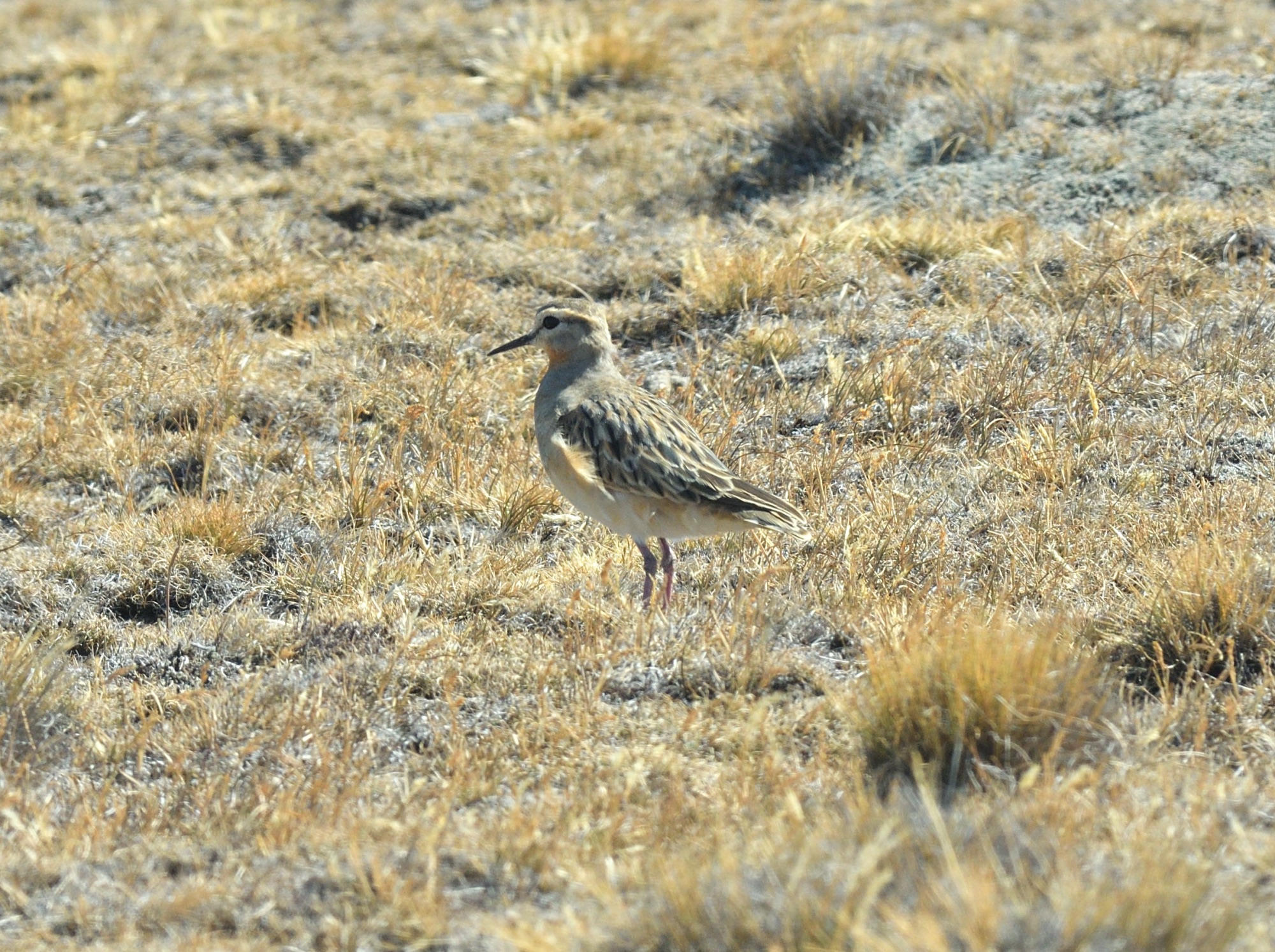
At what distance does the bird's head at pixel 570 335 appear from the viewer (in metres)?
7.07

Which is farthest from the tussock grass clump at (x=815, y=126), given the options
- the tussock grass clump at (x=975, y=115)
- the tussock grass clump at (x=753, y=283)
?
the tussock grass clump at (x=753, y=283)

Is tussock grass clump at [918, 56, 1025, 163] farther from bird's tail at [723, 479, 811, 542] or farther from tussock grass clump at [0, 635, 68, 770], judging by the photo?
tussock grass clump at [0, 635, 68, 770]

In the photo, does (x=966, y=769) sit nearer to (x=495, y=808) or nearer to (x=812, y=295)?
(x=495, y=808)

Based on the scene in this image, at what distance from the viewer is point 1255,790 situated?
14.6 feet

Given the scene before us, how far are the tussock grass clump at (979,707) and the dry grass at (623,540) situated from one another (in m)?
0.02

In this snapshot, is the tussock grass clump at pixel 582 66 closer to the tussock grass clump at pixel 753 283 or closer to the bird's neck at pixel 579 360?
the tussock grass clump at pixel 753 283

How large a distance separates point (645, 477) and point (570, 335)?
1.17m

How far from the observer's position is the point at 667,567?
6395mm

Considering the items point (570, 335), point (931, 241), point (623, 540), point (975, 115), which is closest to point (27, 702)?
point (623, 540)

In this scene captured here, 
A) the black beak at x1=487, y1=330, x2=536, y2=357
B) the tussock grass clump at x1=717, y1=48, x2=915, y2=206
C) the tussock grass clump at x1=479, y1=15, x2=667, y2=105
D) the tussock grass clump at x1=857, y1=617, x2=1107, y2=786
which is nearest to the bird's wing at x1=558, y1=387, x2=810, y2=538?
the black beak at x1=487, y1=330, x2=536, y2=357

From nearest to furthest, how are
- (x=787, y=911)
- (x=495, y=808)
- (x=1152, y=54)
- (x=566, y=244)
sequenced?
(x=787, y=911), (x=495, y=808), (x=566, y=244), (x=1152, y=54)

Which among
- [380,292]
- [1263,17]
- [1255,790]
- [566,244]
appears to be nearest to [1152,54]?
[1263,17]

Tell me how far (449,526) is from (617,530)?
1.20 metres

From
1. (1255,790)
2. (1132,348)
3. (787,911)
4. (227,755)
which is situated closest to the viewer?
(787,911)
